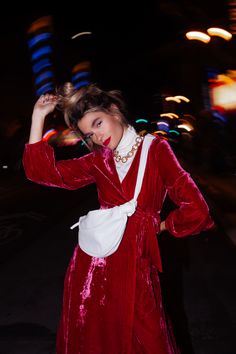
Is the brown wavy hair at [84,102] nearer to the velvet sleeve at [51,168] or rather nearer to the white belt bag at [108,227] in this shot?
the velvet sleeve at [51,168]

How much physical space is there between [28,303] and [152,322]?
2.46 metres

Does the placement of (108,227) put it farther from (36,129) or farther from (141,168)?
(36,129)

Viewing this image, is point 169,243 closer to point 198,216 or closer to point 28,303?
point 28,303

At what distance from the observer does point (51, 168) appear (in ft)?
6.72

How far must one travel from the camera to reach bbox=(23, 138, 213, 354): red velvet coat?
179 centimetres

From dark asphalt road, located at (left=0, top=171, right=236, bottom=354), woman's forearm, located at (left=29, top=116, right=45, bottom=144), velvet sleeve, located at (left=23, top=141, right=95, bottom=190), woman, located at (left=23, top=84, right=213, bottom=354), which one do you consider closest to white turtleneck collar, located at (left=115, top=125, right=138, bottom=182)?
woman, located at (left=23, top=84, right=213, bottom=354)

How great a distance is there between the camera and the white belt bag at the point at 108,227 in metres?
1.79

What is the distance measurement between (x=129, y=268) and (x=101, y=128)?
0.78 m

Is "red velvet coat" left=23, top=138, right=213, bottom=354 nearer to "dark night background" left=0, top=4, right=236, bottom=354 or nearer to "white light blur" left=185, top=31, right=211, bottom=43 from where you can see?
"dark night background" left=0, top=4, right=236, bottom=354

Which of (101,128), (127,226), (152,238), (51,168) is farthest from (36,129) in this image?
(152,238)

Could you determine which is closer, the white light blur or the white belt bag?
the white belt bag

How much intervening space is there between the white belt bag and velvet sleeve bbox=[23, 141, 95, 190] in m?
0.38

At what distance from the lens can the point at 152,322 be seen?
1.79 meters

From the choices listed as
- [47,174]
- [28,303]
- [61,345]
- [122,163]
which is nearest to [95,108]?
[122,163]
